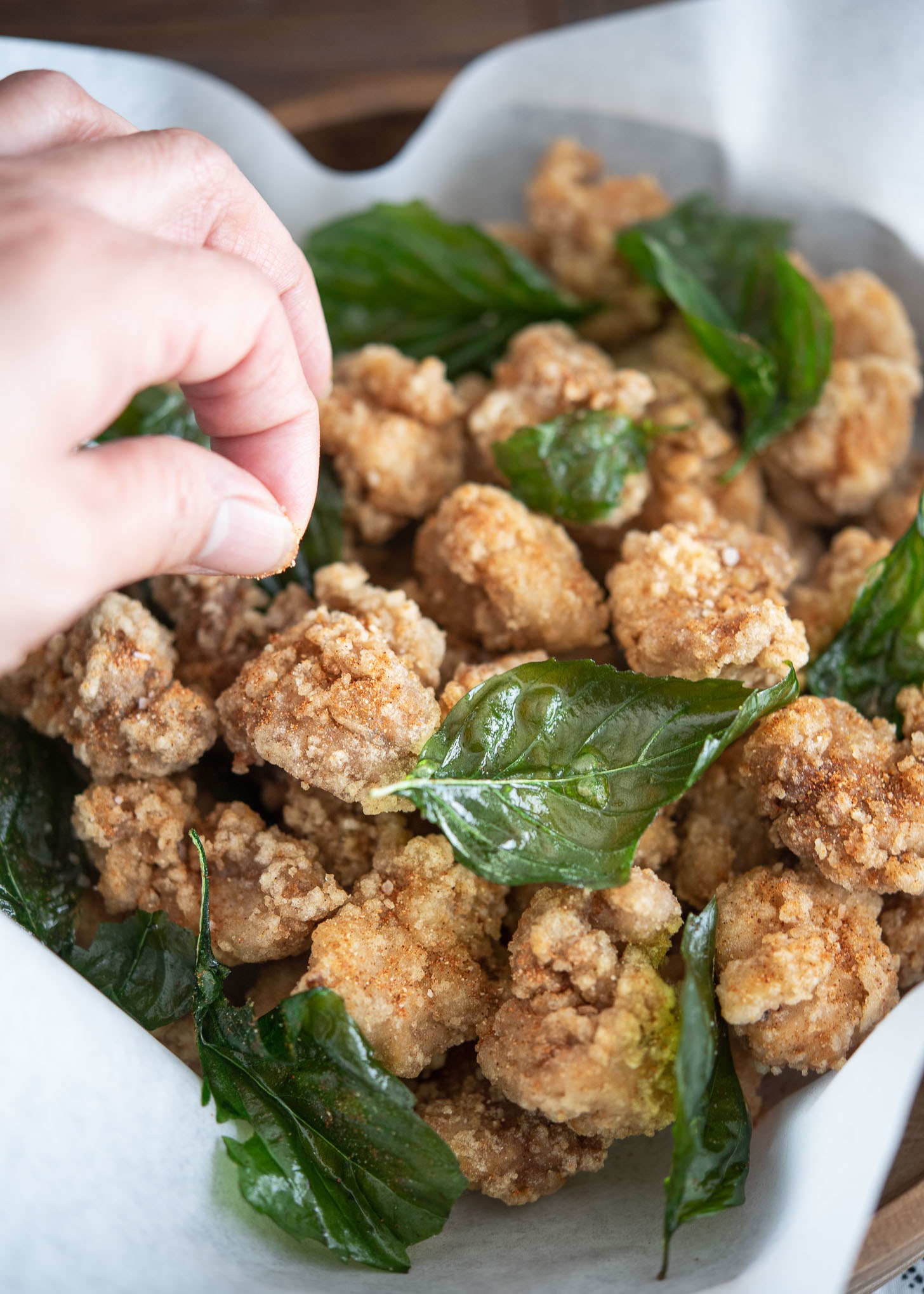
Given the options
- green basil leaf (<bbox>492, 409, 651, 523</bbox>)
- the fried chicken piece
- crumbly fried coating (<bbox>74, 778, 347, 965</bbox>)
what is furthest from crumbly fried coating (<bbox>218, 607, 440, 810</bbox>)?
the fried chicken piece

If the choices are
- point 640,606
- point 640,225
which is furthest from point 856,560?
point 640,225

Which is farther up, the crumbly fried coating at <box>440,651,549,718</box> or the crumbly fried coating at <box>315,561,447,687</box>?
the crumbly fried coating at <box>315,561,447,687</box>

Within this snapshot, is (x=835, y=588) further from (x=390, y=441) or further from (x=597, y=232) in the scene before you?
(x=597, y=232)

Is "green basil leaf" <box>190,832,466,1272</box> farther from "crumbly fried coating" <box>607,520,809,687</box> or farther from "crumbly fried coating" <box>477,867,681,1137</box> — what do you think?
"crumbly fried coating" <box>607,520,809,687</box>

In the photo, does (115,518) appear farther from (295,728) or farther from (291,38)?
(291,38)

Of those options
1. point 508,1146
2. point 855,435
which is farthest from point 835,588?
point 508,1146
